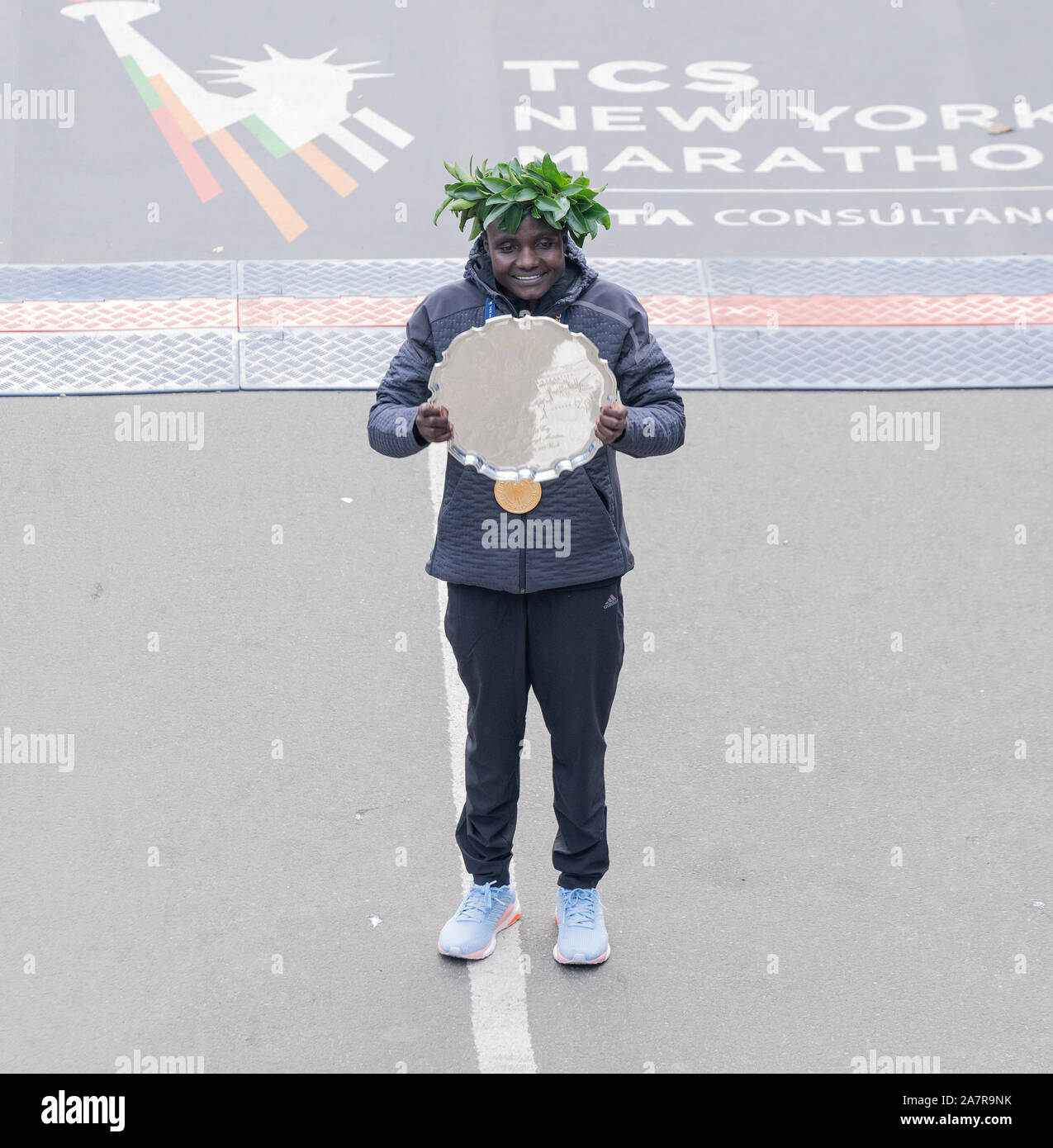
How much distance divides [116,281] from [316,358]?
1.45m

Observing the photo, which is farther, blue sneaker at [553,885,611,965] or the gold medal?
blue sneaker at [553,885,611,965]

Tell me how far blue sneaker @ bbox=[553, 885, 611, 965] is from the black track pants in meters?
0.05

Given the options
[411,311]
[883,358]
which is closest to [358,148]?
[411,311]

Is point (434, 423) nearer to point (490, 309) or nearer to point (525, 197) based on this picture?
point (490, 309)

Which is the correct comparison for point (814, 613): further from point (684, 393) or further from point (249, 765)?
point (249, 765)

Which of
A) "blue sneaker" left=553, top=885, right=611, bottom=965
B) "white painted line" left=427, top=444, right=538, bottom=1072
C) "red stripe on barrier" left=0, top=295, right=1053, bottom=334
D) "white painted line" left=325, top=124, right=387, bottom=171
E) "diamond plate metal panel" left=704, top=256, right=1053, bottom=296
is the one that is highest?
"white painted line" left=325, top=124, right=387, bottom=171

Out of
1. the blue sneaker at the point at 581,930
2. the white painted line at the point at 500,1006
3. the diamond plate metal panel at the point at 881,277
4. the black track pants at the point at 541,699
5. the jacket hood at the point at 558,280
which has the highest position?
the diamond plate metal panel at the point at 881,277

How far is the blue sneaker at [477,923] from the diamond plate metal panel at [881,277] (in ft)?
15.4

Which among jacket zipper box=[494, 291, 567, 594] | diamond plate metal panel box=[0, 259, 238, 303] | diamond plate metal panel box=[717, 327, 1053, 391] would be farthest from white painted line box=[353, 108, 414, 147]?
→ jacket zipper box=[494, 291, 567, 594]

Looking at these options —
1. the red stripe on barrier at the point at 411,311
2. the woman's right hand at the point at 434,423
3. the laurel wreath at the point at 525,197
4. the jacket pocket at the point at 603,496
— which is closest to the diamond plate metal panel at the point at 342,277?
the red stripe on barrier at the point at 411,311

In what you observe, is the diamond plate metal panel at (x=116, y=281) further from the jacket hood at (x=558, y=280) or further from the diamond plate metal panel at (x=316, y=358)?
the jacket hood at (x=558, y=280)

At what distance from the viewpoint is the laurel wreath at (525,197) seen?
438cm

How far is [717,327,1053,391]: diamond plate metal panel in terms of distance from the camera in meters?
8.23

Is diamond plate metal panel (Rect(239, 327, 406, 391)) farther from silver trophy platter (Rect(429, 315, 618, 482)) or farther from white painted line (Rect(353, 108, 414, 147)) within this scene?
silver trophy platter (Rect(429, 315, 618, 482))
